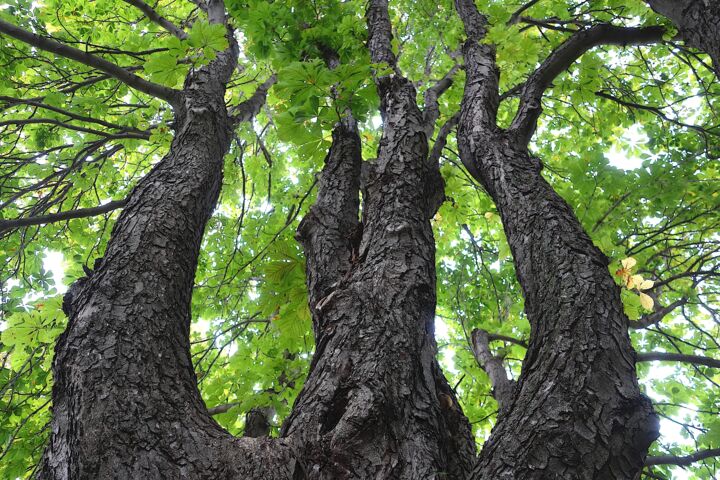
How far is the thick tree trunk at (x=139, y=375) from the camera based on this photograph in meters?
1.23

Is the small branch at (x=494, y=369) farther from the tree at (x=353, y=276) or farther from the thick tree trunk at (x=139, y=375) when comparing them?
the thick tree trunk at (x=139, y=375)

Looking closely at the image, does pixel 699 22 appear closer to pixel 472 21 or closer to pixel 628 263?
pixel 628 263

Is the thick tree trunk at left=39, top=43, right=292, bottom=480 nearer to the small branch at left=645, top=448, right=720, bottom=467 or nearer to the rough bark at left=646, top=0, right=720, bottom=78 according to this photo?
the rough bark at left=646, top=0, right=720, bottom=78

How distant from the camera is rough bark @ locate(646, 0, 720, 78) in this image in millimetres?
2066

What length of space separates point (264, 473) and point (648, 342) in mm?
5792

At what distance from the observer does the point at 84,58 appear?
2.73 metres

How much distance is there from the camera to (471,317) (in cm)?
584

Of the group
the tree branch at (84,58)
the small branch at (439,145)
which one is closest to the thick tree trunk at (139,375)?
the tree branch at (84,58)

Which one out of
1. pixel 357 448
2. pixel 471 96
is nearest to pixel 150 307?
pixel 357 448

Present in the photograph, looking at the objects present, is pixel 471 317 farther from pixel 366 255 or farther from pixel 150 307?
pixel 150 307

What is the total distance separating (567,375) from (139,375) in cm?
127

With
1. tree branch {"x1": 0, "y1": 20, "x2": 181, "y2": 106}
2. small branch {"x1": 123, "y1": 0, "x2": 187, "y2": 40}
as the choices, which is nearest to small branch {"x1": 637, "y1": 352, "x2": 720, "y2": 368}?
tree branch {"x1": 0, "y1": 20, "x2": 181, "y2": 106}

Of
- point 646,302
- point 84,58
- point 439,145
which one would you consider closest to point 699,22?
point 439,145

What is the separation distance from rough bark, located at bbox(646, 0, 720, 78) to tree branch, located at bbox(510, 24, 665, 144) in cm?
35
